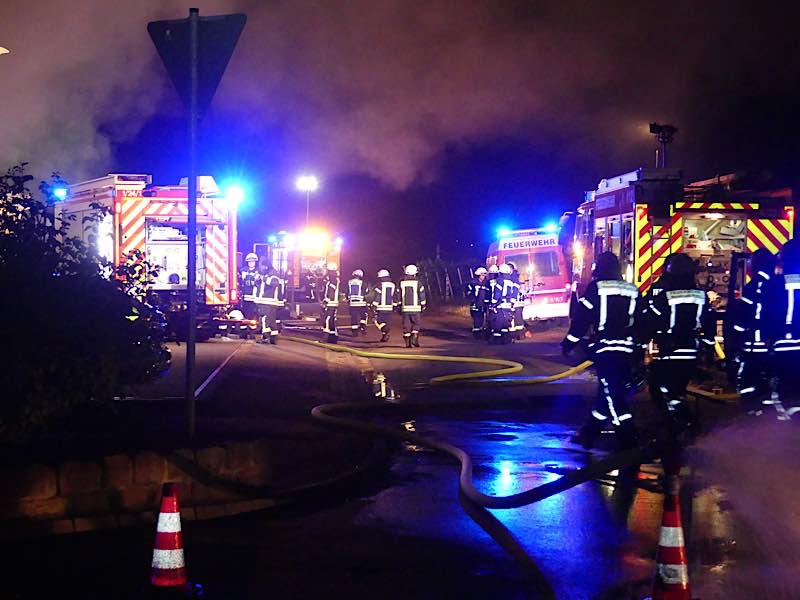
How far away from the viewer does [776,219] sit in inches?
557

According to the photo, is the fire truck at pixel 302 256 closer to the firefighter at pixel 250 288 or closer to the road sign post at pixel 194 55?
the firefighter at pixel 250 288

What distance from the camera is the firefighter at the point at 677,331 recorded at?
28.3 ft

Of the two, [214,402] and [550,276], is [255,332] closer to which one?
[550,276]

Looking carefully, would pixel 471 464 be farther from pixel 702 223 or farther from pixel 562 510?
pixel 702 223

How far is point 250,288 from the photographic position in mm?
19750

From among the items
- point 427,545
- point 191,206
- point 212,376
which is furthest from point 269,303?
point 427,545

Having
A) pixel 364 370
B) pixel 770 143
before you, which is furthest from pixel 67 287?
pixel 770 143

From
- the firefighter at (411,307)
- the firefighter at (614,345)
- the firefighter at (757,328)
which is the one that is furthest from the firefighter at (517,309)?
the firefighter at (614,345)

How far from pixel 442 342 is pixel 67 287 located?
1512cm

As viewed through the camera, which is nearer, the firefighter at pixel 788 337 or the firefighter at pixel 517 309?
the firefighter at pixel 788 337

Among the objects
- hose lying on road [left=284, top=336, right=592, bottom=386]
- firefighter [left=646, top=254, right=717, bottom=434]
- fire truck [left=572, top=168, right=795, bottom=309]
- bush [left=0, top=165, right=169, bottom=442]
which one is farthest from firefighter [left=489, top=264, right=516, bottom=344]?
bush [left=0, top=165, right=169, bottom=442]

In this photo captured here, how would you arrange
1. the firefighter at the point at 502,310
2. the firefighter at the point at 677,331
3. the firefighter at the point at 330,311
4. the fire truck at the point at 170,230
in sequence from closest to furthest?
the firefighter at the point at 677,331, the fire truck at the point at 170,230, the firefighter at the point at 330,311, the firefighter at the point at 502,310

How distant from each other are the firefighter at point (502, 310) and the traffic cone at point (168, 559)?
A: 1573cm

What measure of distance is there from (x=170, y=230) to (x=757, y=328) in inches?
402
